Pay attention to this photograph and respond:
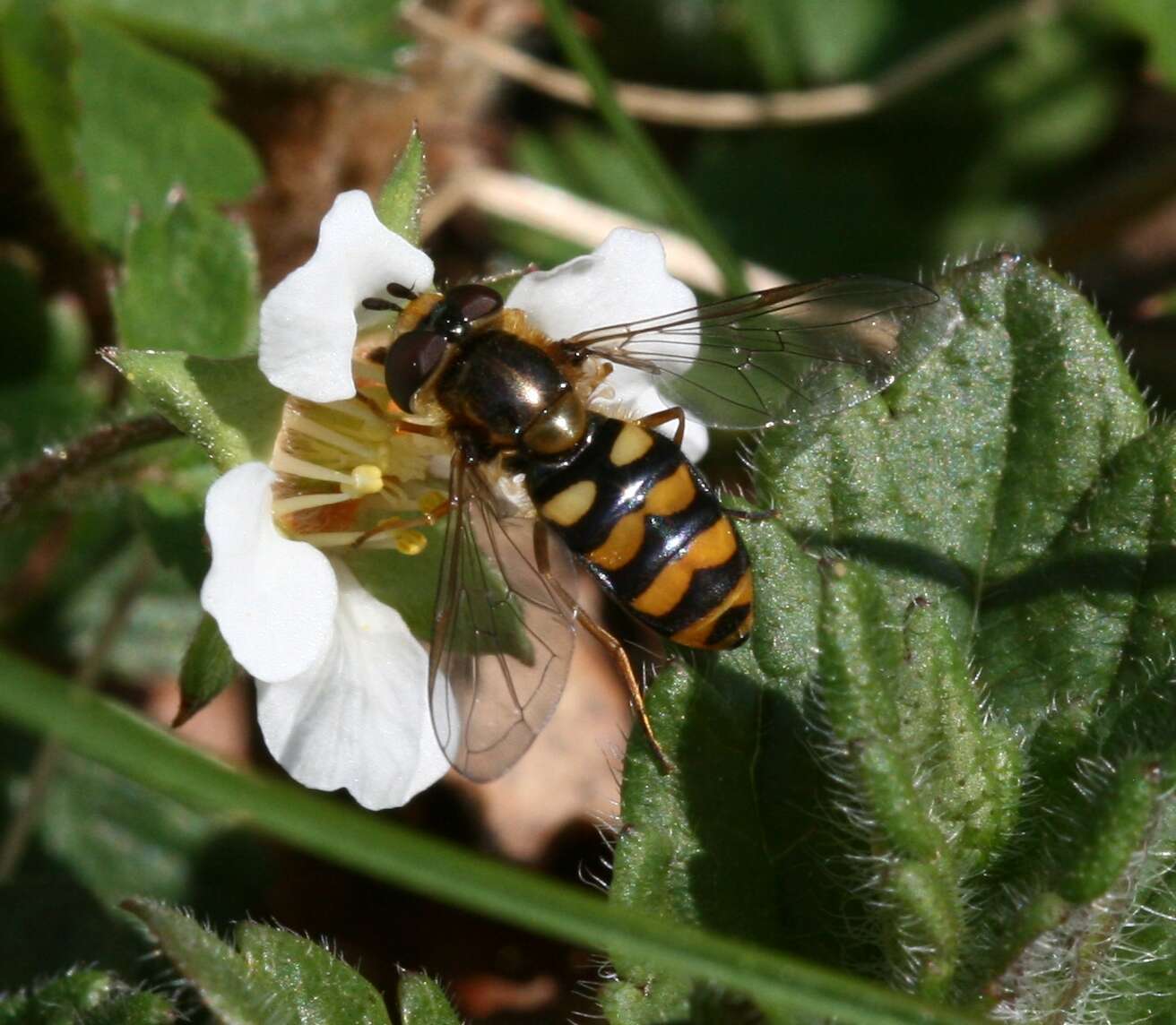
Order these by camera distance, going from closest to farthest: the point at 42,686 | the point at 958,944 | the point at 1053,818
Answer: the point at 42,686
the point at 958,944
the point at 1053,818

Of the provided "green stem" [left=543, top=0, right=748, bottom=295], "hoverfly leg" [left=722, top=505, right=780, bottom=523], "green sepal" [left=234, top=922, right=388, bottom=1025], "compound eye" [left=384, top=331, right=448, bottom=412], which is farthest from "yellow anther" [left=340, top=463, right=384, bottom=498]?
"green stem" [left=543, top=0, right=748, bottom=295]

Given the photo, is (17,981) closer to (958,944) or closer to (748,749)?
(748,749)

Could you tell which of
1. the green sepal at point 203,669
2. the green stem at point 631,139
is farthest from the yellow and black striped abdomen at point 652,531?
the green stem at point 631,139

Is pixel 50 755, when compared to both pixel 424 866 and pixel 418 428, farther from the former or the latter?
pixel 424 866

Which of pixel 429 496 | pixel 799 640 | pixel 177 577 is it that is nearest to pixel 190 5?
pixel 177 577

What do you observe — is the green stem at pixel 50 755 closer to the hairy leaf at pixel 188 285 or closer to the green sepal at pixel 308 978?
the hairy leaf at pixel 188 285

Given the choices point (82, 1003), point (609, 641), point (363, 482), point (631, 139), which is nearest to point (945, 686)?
point (609, 641)
